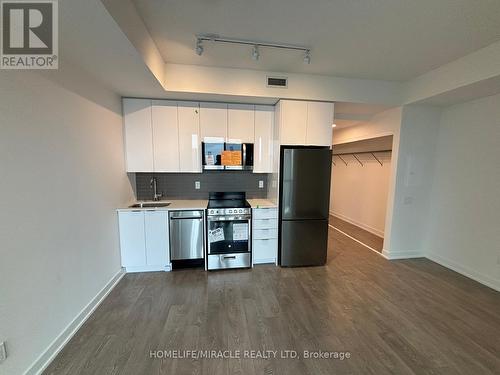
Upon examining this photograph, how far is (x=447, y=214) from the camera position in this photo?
3338 mm

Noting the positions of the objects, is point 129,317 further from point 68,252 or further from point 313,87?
point 313,87

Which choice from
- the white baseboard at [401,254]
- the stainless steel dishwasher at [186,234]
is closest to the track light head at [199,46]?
the stainless steel dishwasher at [186,234]

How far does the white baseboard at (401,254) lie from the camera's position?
353 cm

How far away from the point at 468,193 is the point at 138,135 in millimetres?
4862

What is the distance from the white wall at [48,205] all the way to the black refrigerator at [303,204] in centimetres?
231

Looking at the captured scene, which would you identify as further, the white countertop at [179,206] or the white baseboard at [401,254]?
the white baseboard at [401,254]

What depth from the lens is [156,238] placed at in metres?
2.98

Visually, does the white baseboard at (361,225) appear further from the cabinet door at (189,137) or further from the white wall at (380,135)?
the cabinet door at (189,137)

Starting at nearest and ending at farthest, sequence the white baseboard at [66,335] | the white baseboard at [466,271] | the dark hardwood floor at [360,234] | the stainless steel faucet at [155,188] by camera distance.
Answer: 1. the white baseboard at [66,335]
2. the white baseboard at [466,271]
3. the stainless steel faucet at [155,188]
4. the dark hardwood floor at [360,234]

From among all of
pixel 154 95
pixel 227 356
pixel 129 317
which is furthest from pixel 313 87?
pixel 129 317

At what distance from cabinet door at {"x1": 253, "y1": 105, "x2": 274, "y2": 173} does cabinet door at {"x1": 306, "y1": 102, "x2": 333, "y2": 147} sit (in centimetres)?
60

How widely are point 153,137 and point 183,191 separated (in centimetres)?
99

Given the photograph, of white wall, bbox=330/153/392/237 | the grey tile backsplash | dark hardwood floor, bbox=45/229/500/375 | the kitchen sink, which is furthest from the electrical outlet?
white wall, bbox=330/153/392/237

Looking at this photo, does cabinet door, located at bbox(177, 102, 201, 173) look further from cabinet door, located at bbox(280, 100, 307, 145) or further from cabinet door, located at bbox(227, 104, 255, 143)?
cabinet door, located at bbox(280, 100, 307, 145)
